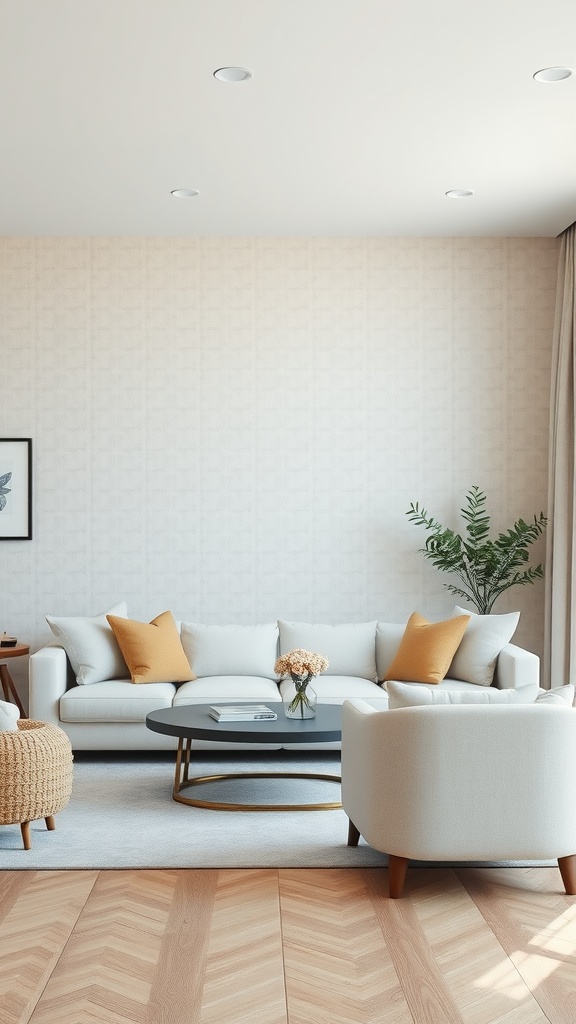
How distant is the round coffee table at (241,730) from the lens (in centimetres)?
432

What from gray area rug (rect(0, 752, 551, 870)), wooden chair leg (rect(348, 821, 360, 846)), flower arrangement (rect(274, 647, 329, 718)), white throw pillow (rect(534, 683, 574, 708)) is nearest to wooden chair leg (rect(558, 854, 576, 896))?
white throw pillow (rect(534, 683, 574, 708))

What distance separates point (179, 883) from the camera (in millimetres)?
3559

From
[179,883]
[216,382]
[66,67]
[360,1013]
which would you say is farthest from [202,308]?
[360,1013]

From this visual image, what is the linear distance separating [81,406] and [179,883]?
3727 mm

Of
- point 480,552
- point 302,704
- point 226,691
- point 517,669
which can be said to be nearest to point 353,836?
point 302,704

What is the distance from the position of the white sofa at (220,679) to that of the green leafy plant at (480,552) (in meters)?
0.60

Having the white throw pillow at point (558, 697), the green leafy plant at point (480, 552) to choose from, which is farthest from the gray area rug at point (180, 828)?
the green leafy plant at point (480, 552)

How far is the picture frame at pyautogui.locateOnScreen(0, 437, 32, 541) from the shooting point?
6.49m

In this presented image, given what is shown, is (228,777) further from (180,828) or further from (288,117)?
(288,117)

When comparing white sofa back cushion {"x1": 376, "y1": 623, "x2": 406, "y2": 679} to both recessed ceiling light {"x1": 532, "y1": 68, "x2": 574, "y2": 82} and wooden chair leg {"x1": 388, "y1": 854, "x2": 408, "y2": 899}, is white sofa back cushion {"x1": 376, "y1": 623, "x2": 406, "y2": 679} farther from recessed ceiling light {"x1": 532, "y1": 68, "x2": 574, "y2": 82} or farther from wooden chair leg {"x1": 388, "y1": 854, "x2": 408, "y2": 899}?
recessed ceiling light {"x1": 532, "y1": 68, "x2": 574, "y2": 82}

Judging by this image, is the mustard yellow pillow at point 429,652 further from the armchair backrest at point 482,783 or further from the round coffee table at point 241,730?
the armchair backrest at point 482,783

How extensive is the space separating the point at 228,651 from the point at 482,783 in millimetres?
2824

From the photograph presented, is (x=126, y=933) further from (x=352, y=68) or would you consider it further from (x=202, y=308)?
(x=202, y=308)

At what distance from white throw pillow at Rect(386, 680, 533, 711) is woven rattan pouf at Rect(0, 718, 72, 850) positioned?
147 cm
